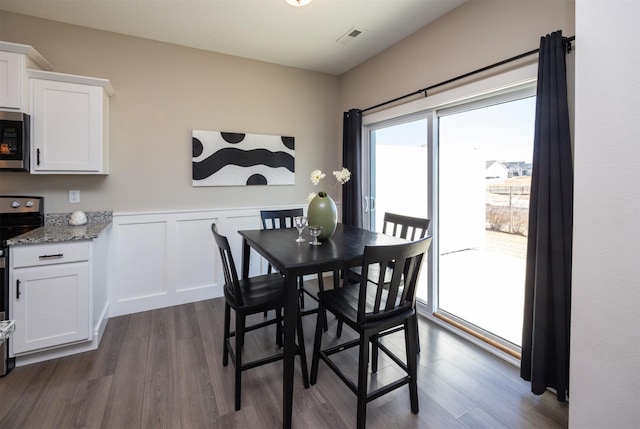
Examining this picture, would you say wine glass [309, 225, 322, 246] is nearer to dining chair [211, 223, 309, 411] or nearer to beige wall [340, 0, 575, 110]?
dining chair [211, 223, 309, 411]

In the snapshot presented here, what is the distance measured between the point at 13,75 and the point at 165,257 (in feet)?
6.20

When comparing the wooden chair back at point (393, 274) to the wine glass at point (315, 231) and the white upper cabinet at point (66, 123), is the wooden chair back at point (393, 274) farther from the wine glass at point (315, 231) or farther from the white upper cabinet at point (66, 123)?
the white upper cabinet at point (66, 123)

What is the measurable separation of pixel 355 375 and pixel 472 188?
182cm

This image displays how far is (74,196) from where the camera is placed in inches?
111

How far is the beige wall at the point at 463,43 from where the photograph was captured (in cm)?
199

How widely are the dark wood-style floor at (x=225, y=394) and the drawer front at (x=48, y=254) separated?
752 mm

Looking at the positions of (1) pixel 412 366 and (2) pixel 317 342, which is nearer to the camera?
(1) pixel 412 366

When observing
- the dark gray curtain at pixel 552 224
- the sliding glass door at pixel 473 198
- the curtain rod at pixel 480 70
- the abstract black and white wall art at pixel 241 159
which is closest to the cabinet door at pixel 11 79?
the abstract black and white wall art at pixel 241 159

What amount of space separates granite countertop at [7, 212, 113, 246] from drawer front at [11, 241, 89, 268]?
0.05 metres

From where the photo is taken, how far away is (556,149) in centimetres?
180

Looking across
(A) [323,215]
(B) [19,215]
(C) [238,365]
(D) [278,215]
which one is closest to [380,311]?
(A) [323,215]

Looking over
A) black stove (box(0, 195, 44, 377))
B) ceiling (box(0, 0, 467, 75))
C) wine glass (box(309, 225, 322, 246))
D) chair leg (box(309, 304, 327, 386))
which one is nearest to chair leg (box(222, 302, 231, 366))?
chair leg (box(309, 304, 327, 386))

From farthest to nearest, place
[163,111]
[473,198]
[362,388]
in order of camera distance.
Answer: [163,111], [473,198], [362,388]

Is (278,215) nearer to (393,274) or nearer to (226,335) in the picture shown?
(226,335)
